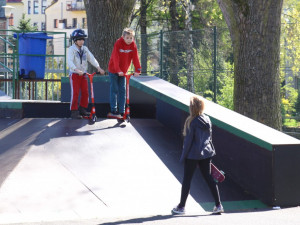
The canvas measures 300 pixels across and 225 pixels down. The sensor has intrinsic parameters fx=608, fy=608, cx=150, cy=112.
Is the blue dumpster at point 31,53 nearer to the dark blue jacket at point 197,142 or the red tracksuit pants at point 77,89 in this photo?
the red tracksuit pants at point 77,89

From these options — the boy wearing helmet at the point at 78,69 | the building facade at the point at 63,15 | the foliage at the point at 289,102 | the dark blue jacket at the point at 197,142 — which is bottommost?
the foliage at the point at 289,102

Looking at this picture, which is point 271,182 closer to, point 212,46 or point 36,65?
point 212,46

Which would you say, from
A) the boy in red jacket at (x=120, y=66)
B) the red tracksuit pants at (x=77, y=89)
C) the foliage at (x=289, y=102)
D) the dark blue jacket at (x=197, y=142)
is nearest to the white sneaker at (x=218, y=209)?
the dark blue jacket at (x=197, y=142)

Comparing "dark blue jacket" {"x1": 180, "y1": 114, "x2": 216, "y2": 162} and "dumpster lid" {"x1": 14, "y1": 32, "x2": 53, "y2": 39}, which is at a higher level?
"dumpster lid" {"x1": 14, "y1": 32, "x2": 53, "y2": 39}

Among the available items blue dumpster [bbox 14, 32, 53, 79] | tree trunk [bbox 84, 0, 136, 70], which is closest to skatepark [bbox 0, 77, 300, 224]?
tree trunk [bbox 84, 0, 136, 70]

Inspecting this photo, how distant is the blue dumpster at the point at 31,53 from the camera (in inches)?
656

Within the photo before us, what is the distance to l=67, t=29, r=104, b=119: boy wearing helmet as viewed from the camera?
1007 centimetres

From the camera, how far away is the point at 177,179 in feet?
24.8

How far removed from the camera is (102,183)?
23.4ft

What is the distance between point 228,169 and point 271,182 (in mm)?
1072

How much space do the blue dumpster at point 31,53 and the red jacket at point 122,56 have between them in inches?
271

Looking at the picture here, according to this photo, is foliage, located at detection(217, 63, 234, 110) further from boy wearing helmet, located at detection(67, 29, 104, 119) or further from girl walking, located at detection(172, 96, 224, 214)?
girl walking, located at detection(172, 96, 224, 214)

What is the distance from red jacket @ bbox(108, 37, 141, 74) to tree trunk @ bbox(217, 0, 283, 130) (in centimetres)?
177

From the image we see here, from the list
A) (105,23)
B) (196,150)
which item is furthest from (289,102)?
(196,150)
